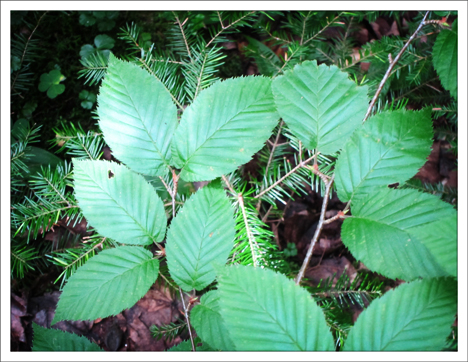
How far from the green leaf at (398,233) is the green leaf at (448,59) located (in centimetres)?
34

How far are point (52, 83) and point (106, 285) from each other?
83 centimetres

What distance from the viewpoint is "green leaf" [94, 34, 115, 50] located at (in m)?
1.10

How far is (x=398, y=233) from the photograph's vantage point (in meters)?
0.60

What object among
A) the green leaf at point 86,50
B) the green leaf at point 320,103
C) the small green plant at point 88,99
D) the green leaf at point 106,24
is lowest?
the small green plant at point 88,99

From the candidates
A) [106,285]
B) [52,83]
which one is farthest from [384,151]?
[52,83]

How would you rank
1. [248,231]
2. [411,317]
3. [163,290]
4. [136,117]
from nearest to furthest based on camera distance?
[411,317] → [136,117] → [248,231] → [163,290]

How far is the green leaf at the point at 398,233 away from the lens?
59cm

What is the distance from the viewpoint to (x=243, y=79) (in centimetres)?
66

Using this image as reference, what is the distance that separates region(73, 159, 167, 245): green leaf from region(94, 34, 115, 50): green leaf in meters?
0.63

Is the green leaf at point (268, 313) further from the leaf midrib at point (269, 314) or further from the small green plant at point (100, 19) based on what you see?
the small green plant at point (100, 19)

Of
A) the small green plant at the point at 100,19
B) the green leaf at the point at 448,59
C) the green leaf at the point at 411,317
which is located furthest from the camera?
the small green plant at the point at 100,19

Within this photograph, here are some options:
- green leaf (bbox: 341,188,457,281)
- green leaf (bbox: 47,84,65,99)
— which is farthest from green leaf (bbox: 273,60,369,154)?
green leaf (bbox: 47,84,65,99)

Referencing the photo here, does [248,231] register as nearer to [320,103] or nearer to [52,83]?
[320,103]

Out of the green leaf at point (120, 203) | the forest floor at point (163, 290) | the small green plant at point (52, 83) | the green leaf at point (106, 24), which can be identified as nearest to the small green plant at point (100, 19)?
the green leaf at point (106, 24)
